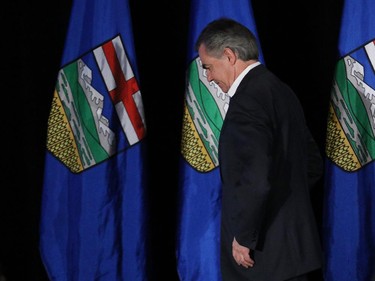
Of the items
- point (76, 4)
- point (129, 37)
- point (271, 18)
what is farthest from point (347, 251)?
point (76, 4)

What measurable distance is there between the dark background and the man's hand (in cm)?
139

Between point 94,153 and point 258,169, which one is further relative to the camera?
point 94,153

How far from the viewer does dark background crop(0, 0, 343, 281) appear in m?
3.18

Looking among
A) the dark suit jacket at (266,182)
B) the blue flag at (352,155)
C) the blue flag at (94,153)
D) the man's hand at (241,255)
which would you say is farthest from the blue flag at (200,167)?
the man's hand at (241,255)

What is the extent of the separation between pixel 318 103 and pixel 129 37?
98 centimetres

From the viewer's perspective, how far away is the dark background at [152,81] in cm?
318

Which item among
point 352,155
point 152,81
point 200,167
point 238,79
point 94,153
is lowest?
point 352,155

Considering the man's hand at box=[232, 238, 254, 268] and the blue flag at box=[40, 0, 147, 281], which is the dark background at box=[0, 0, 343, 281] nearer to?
the blue flag at box=[40, 0, 147, 281]

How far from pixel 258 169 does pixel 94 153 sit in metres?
1.33

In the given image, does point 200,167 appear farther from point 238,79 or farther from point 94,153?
point 238,79

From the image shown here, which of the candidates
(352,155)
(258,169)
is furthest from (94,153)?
(258,169)

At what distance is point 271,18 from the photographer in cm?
338

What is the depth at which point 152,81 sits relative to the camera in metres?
3.32

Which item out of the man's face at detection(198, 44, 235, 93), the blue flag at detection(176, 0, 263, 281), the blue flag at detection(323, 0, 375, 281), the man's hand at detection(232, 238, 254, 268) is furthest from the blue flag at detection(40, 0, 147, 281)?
the man's hand at detection(232, 238, 254, 268)
